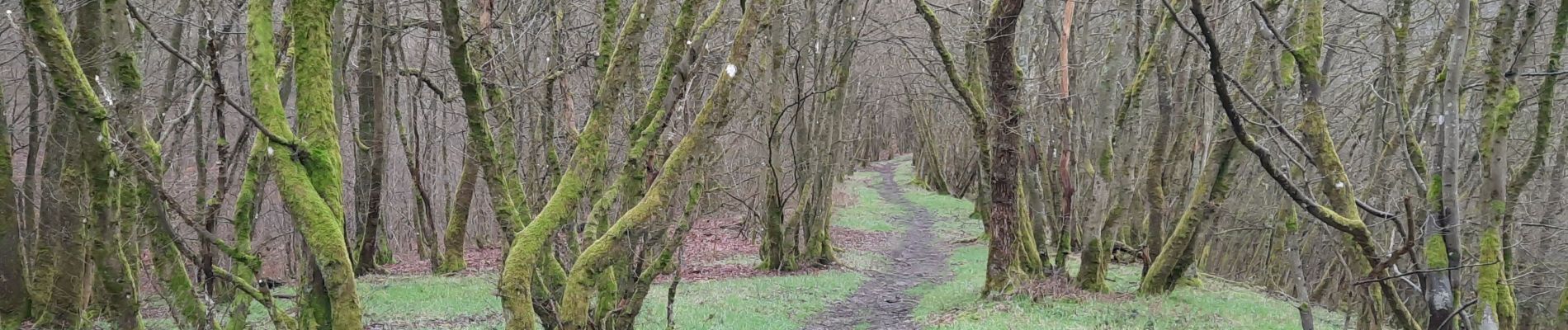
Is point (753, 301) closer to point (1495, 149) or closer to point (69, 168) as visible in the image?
point (69, 168)

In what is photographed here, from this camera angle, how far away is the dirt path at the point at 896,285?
10719 mm

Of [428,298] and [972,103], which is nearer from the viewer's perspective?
[972,103]

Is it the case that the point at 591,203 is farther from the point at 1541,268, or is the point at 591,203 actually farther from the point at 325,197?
the point at 1541,268

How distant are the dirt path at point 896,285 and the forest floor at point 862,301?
0.03 meters

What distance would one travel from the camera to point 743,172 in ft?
67.1

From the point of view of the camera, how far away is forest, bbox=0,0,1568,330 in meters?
5.35

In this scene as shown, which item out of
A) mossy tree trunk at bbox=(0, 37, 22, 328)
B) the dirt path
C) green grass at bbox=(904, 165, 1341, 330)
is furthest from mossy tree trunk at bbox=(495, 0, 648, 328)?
mossy tree trunk at bbox=(0, 37, 22, 328)

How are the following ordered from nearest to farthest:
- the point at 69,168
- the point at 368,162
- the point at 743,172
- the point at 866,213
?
the point at 69,168, the point at 368,162, the point at 743,172, the point at 866,213

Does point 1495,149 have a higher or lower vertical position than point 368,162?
lower

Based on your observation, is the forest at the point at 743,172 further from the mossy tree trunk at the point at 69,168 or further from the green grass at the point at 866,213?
the green grass at the point at 866,213

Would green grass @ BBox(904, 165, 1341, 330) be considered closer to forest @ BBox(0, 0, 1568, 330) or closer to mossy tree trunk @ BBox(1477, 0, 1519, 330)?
forest @ BBox(0, 0, 1568, 330)

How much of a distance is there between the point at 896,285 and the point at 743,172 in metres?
6.99

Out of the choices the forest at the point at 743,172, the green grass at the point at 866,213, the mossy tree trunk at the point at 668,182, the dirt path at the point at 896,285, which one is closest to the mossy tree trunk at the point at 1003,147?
the forest at the point at 743,172

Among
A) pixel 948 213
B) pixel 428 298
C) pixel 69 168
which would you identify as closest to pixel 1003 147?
pixel 428 298
